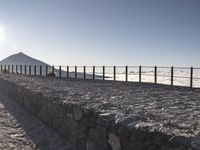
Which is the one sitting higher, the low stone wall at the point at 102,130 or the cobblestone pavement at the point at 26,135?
the low stone wall at the point at 102,130

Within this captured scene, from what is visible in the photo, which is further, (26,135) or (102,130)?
(26,135)

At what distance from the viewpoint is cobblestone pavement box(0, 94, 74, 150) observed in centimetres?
776

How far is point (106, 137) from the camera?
5668mm

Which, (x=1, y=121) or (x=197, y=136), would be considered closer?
(x=197, y=136)

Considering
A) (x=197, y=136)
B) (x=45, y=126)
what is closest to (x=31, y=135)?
(x=45, y=126)

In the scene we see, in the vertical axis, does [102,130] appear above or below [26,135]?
above

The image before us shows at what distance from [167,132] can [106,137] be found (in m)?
1.46

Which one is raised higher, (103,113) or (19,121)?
(103,113)

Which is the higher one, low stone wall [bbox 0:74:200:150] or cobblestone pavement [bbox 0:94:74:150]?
low stone wall [bbox 0:74:200:150]

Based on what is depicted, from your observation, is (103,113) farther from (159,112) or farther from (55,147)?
(55,147)

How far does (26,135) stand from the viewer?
903 centimetres

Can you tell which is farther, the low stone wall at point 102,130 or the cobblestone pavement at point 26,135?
the cobblestone pavement at point 26,135

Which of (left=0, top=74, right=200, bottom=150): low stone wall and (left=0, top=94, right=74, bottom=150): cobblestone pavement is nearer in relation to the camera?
(left=0, top=74, right=200, bottom=150): low stone wall

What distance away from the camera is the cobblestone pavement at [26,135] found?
7762 mm
